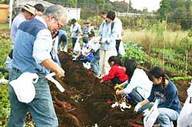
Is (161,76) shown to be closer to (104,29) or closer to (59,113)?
(59,113)

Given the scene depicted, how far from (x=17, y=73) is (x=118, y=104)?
399cm

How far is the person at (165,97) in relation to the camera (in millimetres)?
7089

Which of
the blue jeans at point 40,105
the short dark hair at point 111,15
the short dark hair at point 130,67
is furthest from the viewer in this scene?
the short dark hair at point 111,15

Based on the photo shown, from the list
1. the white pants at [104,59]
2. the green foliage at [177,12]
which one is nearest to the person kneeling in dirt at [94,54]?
the white pants at [104,59]

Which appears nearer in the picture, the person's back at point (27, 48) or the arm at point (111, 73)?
the person's back at point (27, 48)

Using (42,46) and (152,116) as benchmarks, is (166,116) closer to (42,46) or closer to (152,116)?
(152,116)

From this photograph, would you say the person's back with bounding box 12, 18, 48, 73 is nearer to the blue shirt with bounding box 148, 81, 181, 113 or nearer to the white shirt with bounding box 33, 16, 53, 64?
the white shirt with bounding box 33, 16, 53, 64

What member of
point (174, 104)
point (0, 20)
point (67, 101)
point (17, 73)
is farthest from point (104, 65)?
point (0, 20)

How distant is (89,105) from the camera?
9.66 meters

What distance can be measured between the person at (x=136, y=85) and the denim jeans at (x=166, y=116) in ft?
4.26

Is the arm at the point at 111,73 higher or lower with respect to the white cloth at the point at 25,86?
lower

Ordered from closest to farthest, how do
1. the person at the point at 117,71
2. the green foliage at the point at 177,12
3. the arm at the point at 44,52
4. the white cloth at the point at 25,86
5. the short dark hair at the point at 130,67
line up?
the arm at the point at 44,52, the white cloth at the point at 25,86, the short dark hair at the point at 130,67, the person at the point at 117,71, the green foliage at the point at 177,12

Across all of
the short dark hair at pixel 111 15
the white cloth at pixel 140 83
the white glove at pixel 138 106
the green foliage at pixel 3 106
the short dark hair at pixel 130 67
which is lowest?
the white glove at pixel 138 106

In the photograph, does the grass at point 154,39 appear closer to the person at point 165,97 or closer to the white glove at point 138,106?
the white glove at point 138,106
